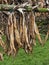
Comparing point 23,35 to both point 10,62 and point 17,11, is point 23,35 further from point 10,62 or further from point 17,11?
point 10,62

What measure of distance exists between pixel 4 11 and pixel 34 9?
0.41 ft

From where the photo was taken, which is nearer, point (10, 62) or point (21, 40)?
point (21, 40)

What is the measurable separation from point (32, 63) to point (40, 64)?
221mm

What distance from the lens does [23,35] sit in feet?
3.85

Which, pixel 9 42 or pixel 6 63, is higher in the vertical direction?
pixel 9 42

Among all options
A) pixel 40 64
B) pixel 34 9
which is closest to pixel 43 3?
pixel 34 9

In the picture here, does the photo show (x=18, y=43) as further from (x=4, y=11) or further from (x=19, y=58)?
(x=19, y=58)

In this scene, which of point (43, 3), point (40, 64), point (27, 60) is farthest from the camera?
point (27, 60)

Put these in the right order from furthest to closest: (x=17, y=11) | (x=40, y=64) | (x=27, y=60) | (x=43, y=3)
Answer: (x=27, y=60) < (x=40, y=64) < (x=43, y=3) < (x=17, y=11)

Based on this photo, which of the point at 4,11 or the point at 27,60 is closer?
the point at 4,11

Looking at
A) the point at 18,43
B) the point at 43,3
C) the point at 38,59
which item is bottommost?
the point at 38,59

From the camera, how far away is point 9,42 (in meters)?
1.18

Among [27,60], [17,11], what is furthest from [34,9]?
[27,60]

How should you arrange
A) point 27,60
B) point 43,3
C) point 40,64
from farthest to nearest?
1. point 27,60
2. point 40,64
3. point 43,3
